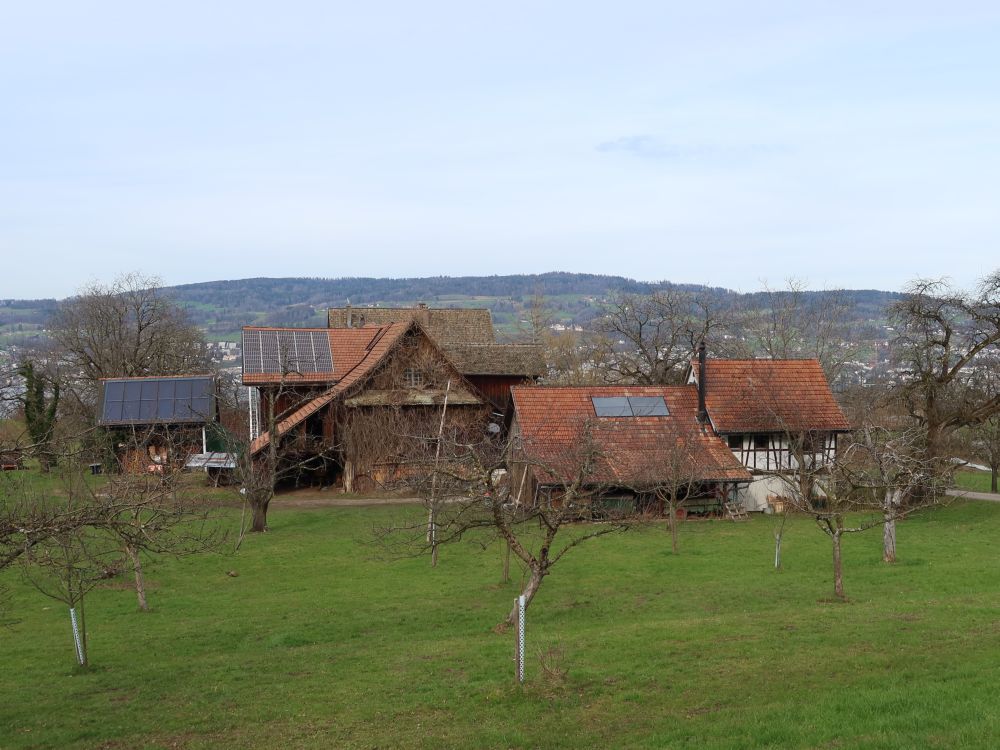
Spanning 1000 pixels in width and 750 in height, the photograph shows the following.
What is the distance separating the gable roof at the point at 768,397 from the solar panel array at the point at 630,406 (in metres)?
1.93

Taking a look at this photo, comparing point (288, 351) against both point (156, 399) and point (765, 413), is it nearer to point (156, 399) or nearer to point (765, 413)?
point (156, 399)

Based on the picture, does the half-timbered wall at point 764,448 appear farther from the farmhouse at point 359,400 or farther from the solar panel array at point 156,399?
the solar panel array at point 156,399

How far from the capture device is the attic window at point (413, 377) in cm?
4288

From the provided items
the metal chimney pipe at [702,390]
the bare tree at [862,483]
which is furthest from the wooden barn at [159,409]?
the bare tree at [862,483]

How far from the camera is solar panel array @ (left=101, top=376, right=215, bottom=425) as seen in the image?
148 feet

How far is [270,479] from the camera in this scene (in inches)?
1221

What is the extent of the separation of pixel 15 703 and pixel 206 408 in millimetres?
32737

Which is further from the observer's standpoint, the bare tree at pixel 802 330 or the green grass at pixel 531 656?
the bare tree at pixel 802 330

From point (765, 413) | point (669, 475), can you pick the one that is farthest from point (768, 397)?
point (669, 475)

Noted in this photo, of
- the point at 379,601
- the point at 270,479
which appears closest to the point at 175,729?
the point at 379,601

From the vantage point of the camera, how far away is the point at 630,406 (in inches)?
1475

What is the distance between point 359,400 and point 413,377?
2769 mm

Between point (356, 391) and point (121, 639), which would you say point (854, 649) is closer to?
point (121, 639)

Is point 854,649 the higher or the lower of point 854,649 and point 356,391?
the lower
